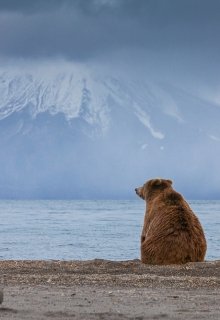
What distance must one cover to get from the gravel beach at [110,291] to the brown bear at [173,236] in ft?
1.19

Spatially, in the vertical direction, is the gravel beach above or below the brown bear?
below

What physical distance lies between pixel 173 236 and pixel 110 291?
3.70 m

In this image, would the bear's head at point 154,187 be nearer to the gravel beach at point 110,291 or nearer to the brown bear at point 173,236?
the brown bear at point 173,236

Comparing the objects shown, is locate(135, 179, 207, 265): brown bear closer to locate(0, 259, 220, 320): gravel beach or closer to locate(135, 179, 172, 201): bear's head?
locate(0, 259, 220, 320): gravel beach

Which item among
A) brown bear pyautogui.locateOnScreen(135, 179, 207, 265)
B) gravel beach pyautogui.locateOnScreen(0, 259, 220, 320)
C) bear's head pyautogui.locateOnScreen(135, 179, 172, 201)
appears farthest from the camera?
bear's head pyautogui.locateOnScreen(135, 179, 172, 201)

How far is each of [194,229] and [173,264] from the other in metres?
0.63

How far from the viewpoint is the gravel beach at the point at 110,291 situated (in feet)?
28.3

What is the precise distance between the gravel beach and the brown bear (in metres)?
0.36

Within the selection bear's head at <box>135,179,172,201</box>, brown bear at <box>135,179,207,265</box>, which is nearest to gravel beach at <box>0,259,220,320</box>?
brown bear at <box>135,179,207,265</box>

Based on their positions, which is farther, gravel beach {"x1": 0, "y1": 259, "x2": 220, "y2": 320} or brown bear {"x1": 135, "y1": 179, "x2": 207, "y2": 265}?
brown bear {"x1": 135, "y1": 179, "x2": 207, "y2": 265}

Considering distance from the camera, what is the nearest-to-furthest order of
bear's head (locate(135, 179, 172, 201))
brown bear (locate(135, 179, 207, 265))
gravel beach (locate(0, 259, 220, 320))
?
gravel beach (locate(0, 259, 220, 320)), brown bear (locate(135, 179, 207, 265)), bear's head (locate(135, 179, 172, 201))

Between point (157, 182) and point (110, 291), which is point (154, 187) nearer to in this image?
point (157, 182)

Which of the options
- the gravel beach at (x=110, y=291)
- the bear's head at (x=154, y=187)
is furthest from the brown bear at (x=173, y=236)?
the bear's head at (x=154, y=187)

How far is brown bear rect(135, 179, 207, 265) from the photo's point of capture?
13.8 metres
